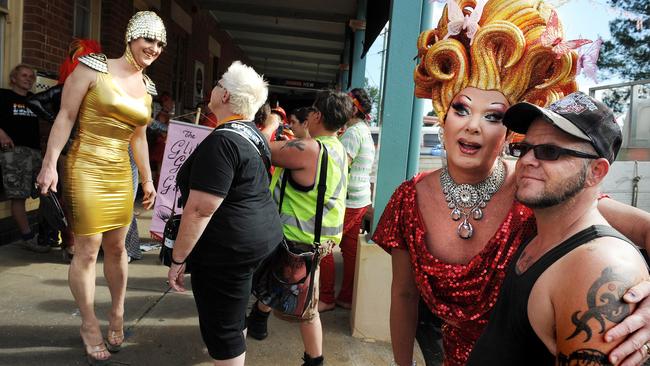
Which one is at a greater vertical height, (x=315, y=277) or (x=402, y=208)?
(x=402, y=208)

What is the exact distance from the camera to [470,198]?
5.68 feet

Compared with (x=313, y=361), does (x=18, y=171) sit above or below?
above

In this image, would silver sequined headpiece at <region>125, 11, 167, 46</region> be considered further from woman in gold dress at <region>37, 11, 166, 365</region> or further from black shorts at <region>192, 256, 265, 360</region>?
black shorts at <region>192, 256, 265, 360</region>

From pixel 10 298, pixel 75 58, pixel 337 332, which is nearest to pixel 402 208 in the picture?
pixel 337 332

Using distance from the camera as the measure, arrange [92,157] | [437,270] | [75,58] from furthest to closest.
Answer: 1. [75,58]
2. [92,157]
3. [437,270]

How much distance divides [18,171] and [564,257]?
16.8ft

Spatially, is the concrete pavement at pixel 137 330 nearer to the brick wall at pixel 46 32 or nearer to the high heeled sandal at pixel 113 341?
the high heeled sandal at pixel 113 341

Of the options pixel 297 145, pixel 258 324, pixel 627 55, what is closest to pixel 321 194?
pixel 297 145

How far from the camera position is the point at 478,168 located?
170cm

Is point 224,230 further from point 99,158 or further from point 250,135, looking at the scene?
point 99,158

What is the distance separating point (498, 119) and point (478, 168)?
7.2 inches

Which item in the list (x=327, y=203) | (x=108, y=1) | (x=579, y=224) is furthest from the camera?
(x=108, y=1)

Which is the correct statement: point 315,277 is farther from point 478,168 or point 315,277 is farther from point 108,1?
point 108,1

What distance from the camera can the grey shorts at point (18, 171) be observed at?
472 centimetres
